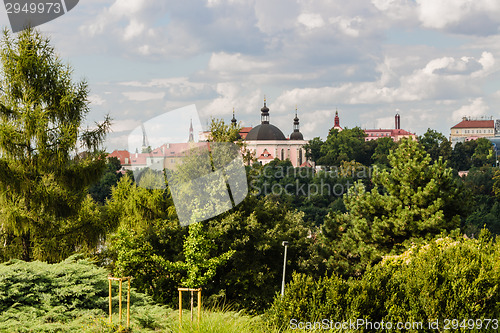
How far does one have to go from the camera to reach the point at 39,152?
1443 centimetres

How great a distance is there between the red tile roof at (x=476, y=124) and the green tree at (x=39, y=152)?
15867 centimetres

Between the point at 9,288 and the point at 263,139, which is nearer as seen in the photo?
the point at 9,288

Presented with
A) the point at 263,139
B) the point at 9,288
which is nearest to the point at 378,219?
the point at 9,288

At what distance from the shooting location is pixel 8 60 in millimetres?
14500

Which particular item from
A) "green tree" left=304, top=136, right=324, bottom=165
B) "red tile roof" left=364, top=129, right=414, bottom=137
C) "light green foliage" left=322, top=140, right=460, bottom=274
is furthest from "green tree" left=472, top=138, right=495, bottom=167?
"light green foliage" left=322, top=140, right=460, bottom=274

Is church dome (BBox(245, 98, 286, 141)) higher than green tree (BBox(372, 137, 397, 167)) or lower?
higher

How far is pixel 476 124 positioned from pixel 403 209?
150 meters

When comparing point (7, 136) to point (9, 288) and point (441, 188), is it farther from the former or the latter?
point (441, 188)

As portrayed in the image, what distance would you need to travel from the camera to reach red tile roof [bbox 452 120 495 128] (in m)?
160

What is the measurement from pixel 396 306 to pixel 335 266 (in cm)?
1519

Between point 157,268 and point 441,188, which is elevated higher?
point 441,188

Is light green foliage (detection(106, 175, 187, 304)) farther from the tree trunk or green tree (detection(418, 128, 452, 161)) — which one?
green tree (detection(418, 128, 452, 161))

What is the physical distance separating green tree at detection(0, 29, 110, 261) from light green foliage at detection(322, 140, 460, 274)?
411 inches

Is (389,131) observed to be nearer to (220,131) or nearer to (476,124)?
(476,124)
